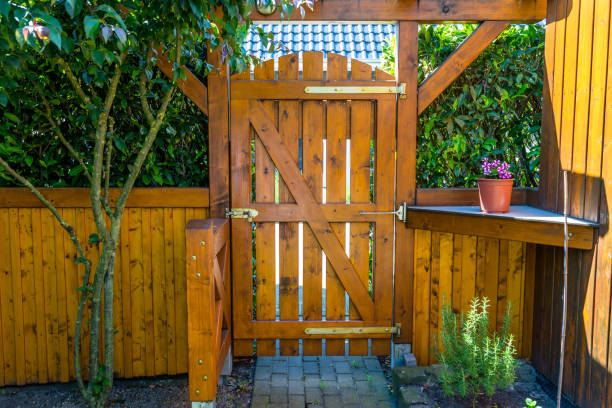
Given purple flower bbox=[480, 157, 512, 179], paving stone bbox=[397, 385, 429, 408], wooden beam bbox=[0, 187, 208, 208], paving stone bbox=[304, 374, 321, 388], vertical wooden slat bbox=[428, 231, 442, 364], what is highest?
purple flower bbox=[480, 157, 512, 179]

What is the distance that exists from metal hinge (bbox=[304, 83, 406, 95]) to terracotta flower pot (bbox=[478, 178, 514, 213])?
0.82 m

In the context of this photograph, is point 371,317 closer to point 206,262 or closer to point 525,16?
point 206,262

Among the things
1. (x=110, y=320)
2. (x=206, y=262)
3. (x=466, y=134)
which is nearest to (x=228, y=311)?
(x=110, y=320)

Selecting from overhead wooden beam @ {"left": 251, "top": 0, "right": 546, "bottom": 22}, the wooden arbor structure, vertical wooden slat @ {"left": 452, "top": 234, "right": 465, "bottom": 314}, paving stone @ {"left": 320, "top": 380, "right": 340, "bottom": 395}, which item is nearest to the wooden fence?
the wooden arbor structure

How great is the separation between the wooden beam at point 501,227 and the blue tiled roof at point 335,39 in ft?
13.5

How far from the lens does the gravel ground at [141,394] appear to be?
3143mm

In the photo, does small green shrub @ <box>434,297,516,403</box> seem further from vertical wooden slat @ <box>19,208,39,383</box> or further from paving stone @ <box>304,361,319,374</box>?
vertical wooden slat @ <box>19,208,39,383</box>

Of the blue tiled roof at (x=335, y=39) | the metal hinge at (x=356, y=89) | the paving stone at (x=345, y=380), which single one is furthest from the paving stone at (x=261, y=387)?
the blue tiled roof at (x=335, y=39)

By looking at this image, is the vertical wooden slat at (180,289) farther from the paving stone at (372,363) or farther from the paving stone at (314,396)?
the paving stone at (372,363)

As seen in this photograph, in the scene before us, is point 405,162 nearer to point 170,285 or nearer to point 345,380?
point 345,380

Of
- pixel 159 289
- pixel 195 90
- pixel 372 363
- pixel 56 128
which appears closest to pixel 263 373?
pixel 372 363

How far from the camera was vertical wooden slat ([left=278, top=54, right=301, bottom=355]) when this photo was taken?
332 cm

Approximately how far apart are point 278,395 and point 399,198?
4.97ft

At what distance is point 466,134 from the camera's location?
3496 mm
